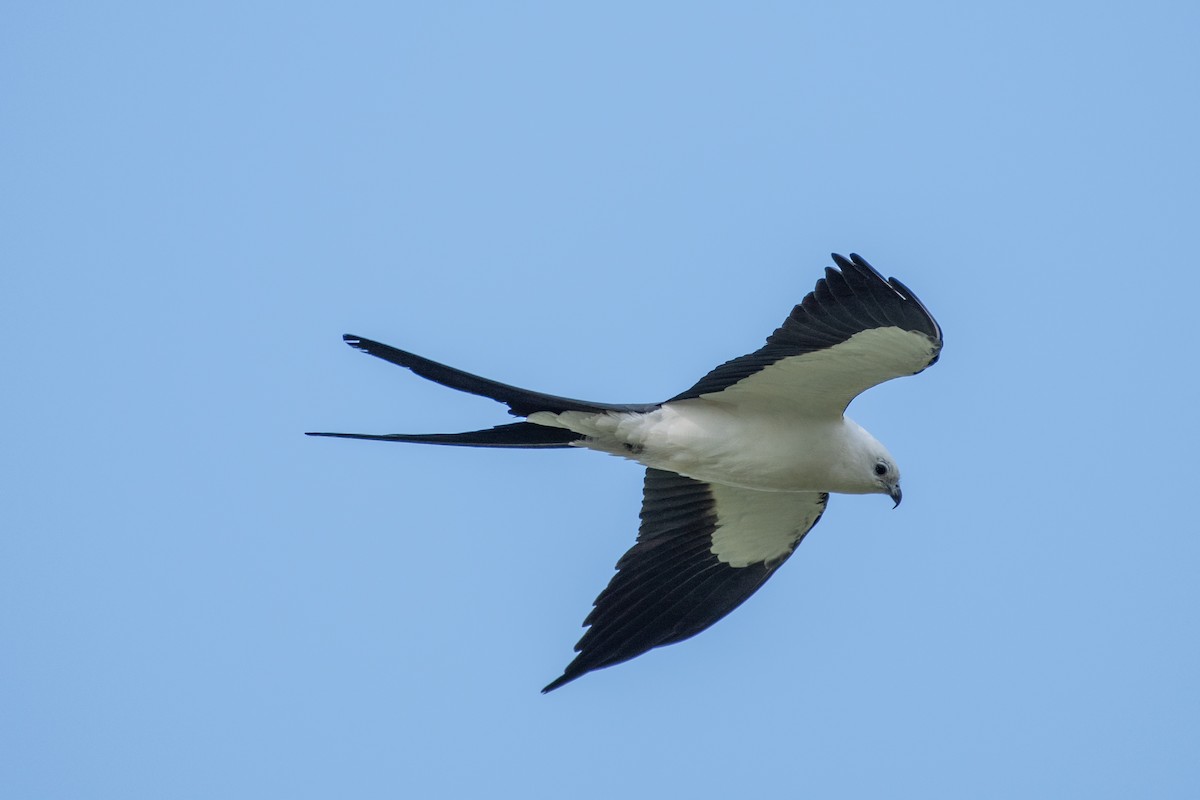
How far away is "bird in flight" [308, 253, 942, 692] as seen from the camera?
19.1 feet

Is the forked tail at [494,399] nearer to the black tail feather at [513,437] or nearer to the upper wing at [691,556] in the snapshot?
the black tail feather at [513,437]

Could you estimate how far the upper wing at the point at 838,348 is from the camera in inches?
223

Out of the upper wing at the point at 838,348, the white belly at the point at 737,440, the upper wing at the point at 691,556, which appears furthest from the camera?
the upper wing at the point at 691,556

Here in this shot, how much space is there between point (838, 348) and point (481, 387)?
59.0 inches

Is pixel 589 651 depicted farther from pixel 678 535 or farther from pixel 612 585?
pixel 678 535

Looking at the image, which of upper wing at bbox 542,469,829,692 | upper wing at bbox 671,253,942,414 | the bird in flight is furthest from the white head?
upper wing at bbox 542,469,829,692

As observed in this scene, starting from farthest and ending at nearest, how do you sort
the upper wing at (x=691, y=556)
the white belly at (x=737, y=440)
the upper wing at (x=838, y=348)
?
the upper wing at (x=691, y=556) → the white belly at (x=737, y=440) → the upper wing at (x=838, y=348)

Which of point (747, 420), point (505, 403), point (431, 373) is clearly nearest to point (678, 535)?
point (747, 420)

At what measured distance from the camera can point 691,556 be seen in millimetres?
7305

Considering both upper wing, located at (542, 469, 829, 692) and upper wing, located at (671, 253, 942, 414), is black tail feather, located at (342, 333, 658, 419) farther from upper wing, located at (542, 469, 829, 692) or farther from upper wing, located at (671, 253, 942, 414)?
upper wing, located at (542, 469, 829, 692)

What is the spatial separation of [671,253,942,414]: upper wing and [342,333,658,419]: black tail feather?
1.75 ft

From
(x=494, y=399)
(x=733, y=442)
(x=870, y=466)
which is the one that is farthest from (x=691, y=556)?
(x=494, y=399)

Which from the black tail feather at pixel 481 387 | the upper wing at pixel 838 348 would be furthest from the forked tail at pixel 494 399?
the upper wing at pixel 838 348

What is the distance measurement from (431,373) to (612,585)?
69.6 inches
